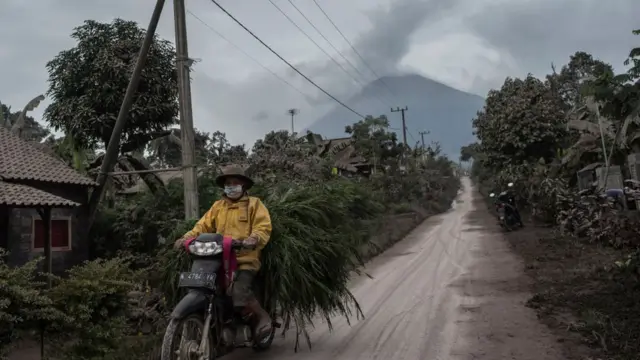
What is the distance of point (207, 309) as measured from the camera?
4016 millimetres

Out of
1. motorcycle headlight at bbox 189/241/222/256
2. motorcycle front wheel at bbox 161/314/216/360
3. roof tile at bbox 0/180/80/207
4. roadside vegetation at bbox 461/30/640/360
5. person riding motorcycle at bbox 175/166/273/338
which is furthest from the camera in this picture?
roof tile at bbox 0/180/80/207

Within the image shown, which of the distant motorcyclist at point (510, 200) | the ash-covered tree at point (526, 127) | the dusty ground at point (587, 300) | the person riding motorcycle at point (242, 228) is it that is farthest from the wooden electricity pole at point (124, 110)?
the ash-covered tree at point (526, 127)

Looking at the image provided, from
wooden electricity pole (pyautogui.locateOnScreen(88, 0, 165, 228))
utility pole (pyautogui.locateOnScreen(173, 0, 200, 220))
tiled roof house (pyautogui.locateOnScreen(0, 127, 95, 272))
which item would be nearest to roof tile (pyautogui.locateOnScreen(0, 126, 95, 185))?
tiled roof house (pyautogui.locateOnScreen(0, 127, 95, 272))

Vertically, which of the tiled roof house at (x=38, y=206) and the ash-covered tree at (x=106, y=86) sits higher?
the ash-covered tree at (x=106, y=86)

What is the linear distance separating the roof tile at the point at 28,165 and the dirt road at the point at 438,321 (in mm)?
7600

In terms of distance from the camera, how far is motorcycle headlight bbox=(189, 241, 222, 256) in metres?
4.04

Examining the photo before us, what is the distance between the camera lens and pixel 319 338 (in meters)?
5.63

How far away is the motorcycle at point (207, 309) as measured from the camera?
3797 mm

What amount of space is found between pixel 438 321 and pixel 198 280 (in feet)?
11.0

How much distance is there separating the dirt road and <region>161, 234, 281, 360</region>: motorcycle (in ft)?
2.61

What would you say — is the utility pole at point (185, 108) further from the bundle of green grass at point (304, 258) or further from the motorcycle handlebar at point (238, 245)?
the motorcycle handlebar at point (238, 245)

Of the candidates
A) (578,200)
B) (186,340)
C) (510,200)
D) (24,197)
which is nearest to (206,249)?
(186,340)

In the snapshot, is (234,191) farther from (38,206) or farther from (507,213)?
(507,213)

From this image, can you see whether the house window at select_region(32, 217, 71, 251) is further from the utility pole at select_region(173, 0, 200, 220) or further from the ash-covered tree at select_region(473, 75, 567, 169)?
the ash-covered tree at select_region(473, 75, 567, 169)
